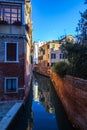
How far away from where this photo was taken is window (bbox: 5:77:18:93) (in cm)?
1626

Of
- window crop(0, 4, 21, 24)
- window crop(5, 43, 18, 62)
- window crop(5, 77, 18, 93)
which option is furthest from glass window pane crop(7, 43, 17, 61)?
A: window crop(0, 4, 21, 24)

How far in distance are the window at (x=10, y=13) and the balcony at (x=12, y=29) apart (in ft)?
1.87

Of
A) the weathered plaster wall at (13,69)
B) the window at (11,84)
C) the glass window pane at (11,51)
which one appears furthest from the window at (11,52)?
the window at (11,84)

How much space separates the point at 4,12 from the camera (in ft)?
55.1

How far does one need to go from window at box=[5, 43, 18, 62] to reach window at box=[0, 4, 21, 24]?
1.81 m

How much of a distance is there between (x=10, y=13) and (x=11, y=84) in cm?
523

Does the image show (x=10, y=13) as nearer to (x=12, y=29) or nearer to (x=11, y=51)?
(x=12, y=29)

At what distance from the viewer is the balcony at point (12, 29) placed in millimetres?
16167

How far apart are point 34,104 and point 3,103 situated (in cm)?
588

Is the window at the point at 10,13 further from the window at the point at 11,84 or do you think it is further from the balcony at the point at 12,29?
the window at the point at 11,84

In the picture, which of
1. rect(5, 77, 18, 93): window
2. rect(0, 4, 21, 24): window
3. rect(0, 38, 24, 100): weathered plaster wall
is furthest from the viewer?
rect(0, 4, 21, 24): window

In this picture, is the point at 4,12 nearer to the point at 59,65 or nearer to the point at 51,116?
the point at 59,65

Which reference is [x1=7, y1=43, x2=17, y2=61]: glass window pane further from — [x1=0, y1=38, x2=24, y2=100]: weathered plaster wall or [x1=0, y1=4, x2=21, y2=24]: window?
[x1=0, y1=4, x2=21, y2=24]: window

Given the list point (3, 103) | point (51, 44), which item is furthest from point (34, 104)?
point (51, 44)
